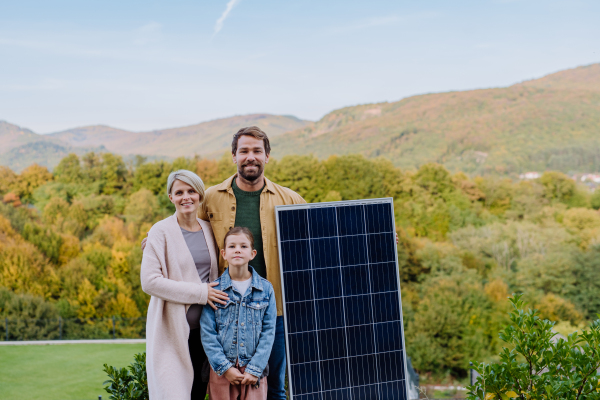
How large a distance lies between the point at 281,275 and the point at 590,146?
10770cm

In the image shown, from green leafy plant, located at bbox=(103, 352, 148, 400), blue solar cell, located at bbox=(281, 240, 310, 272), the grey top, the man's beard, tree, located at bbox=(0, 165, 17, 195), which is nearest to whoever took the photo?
the grey top

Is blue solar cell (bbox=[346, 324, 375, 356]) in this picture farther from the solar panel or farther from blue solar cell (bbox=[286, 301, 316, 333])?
blue solar cell (bbox=[286, 301, 316, 333])

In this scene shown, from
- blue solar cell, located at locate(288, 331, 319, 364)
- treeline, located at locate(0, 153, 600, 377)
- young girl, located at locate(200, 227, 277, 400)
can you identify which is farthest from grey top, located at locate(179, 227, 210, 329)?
treeline, located at locate(0, 153, 600, 377)

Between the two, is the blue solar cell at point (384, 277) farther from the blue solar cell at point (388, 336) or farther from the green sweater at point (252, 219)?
the green sweater at point (252, 219)

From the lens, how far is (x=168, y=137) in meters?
169

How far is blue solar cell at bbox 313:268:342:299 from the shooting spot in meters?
4.04

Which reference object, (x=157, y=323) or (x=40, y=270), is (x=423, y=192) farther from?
(x=157, y=323)

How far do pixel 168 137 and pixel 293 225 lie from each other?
568ft

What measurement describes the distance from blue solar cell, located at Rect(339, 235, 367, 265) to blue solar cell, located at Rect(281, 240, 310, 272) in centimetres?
33

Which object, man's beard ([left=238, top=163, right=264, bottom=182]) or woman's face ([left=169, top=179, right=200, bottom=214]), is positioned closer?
woman's face ([left=169, top=179, right=200, bottom=214])

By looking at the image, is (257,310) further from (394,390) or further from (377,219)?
(394,390)

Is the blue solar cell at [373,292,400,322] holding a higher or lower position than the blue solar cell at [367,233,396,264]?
lower

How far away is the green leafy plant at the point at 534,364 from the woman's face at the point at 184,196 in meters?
2.83

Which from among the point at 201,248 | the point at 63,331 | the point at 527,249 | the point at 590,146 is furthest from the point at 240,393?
the point at 590,146
